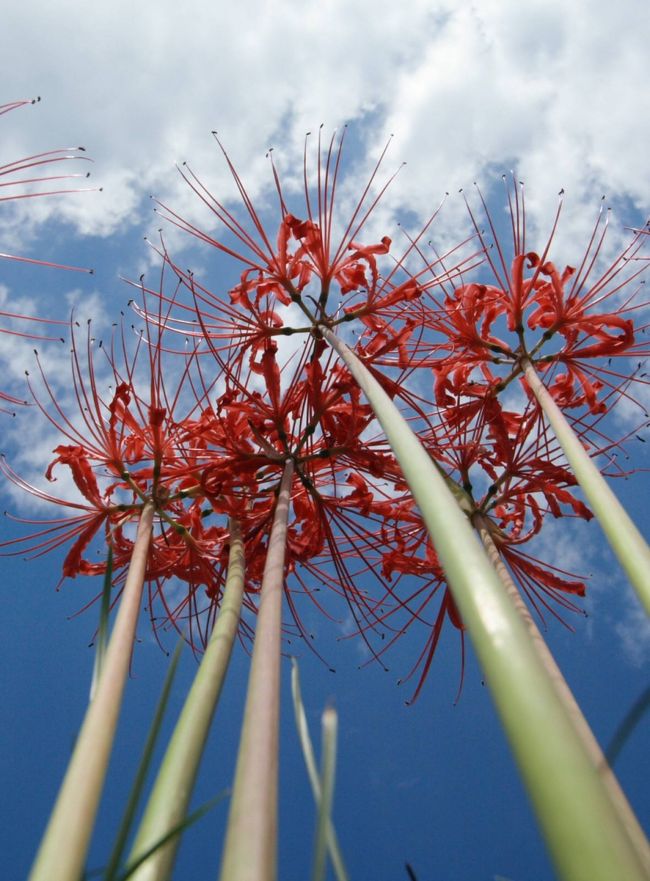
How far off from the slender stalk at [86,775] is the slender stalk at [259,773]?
0.18m

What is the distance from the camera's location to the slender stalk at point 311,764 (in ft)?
2.27

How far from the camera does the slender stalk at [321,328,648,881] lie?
0.49m

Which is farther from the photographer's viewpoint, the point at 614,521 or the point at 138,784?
the point at 614,521

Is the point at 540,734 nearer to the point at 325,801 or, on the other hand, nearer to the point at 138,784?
the point at 325,801

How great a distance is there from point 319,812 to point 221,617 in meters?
0.85

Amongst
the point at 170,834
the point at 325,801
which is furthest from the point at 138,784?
the point at 325,801

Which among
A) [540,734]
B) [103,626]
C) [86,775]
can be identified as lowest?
[540,734]

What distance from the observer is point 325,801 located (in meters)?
0.66

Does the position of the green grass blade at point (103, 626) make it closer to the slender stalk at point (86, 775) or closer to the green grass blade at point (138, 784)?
the slender stalk at point (86, 775)

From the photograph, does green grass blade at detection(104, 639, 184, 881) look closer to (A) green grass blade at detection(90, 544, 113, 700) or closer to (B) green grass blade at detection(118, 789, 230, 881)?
(B) green grass blade at detection(118, 789, 230, 881)

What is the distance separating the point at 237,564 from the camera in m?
1.88

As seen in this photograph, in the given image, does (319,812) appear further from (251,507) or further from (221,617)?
(251,507)

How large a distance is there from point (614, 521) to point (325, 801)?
731 millimetres

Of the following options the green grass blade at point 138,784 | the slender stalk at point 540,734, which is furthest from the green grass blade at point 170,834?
the slender stalk at point 540,734
